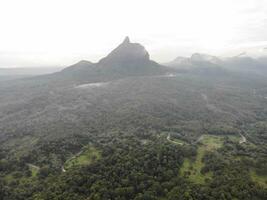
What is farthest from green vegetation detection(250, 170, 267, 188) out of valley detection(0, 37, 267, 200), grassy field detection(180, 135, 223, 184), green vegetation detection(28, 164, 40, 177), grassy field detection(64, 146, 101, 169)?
green vegetation detection(28, 164, 40, 177)

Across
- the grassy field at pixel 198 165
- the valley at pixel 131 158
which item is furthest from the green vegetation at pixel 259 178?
the grassy field at pixel 198 165

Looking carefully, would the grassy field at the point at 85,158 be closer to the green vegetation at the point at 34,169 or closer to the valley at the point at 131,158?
the valley at the point at 131,158

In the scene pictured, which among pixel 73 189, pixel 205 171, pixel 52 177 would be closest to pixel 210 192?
pixel 205 171

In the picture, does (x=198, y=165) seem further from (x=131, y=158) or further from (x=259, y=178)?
(x=131, y=158)

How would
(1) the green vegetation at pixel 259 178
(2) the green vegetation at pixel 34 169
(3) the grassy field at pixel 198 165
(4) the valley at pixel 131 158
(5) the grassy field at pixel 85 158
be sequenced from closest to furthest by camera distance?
(4) the valley at pixel 131 158 → (1) the green vegetation at pixel 259 178 → (3) the grassy field at pixel 198 165 → (2) the green vegetation at pixel 34 169 → (5) the grassy field at pixel 85 158

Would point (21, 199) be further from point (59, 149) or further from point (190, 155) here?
point (190, 155)

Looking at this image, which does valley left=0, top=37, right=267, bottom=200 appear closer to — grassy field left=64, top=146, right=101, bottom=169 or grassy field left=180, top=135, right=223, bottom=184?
grassy field left=64, top=146, right=101, bottom=169
